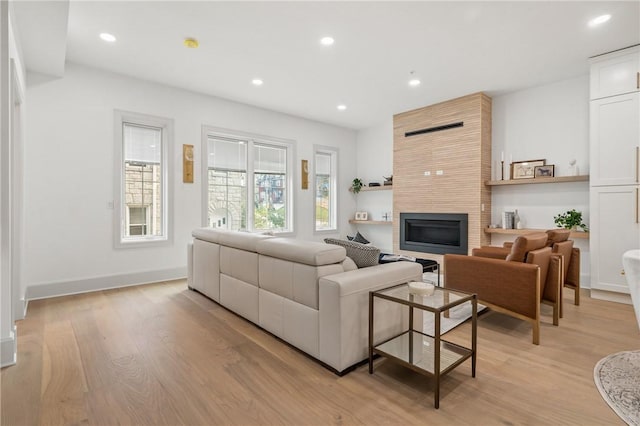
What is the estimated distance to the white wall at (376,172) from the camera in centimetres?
702

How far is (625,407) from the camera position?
5.71ft

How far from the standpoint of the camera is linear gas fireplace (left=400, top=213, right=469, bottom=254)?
5.33 meters

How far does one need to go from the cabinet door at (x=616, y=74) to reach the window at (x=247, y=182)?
468 centimetres

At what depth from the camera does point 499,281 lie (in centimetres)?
278

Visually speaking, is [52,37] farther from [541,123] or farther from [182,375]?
[541,123]

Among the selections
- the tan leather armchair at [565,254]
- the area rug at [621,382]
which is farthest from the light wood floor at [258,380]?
the tan leather armchair at [565,254]

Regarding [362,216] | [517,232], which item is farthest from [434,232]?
[362,216]

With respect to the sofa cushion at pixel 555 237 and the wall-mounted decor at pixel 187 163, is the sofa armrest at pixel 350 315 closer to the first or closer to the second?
the sofa cushion at pixel 555 237

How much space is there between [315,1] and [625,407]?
11.7 ft

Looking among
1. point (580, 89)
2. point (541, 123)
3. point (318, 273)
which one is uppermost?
point (580, 89)

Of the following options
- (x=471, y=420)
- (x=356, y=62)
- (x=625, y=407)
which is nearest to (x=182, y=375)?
(x=471, y=420)

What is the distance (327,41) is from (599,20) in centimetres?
270

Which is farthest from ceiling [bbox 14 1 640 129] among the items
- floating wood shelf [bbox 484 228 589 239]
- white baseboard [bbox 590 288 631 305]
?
white baseboard [bbox 590 288 631 305]

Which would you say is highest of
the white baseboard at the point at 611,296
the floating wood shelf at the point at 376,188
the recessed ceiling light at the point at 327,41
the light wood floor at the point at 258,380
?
the recessed ceiling light at the point at 327,41
